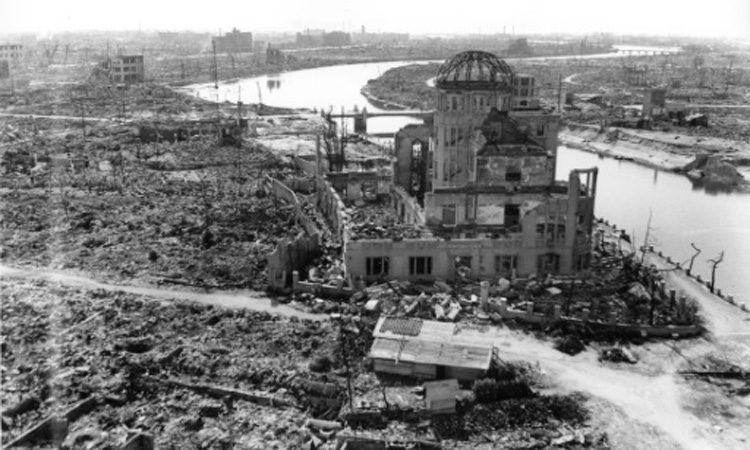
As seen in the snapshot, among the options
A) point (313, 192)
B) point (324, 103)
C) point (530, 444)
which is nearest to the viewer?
point (530, 444)

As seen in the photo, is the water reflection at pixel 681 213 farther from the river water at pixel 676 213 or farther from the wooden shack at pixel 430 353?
the wooden shack at pixel 430 353

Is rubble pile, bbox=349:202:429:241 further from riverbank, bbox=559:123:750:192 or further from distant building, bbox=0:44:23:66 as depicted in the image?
distant building, bbox=0:44:23:66

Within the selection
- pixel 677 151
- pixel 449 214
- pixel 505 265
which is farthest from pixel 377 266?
pixel 677 151

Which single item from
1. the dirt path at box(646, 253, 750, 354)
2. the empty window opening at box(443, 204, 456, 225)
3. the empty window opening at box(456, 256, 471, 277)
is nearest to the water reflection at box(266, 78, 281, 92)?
the empty window opening at box(443, 204, 456, 225)

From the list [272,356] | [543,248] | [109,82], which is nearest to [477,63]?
[543,248]

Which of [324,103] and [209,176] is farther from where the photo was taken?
[324,103]

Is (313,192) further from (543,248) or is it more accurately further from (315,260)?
(543,248)
